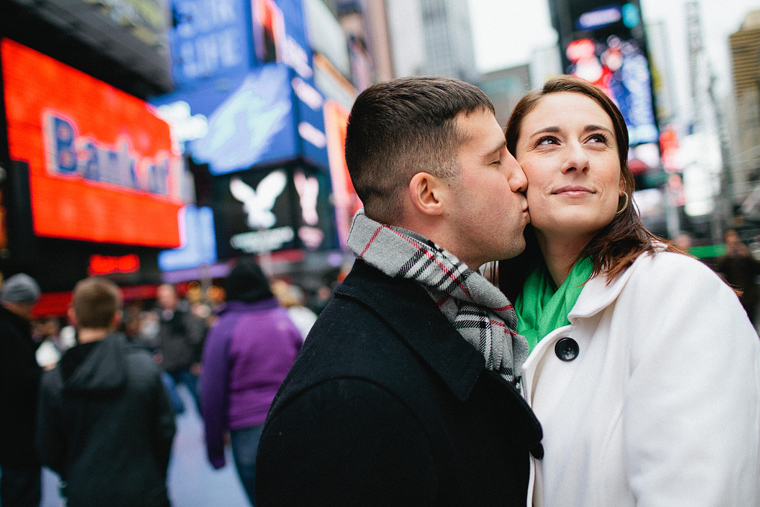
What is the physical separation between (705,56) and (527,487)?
1420 cm

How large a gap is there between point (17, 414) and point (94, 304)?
5.54ft

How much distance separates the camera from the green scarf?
174cm

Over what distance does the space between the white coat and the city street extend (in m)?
4.51

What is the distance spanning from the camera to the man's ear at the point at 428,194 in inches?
60.8

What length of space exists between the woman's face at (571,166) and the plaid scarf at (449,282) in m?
0.42

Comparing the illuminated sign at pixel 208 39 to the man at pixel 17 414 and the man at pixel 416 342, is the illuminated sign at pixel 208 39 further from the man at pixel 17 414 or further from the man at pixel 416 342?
the man at pixel 416 342

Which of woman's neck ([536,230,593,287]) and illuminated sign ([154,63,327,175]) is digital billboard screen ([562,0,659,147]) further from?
illuminated sign ([154,63,327,175])

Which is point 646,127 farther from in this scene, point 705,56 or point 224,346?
point 224,346

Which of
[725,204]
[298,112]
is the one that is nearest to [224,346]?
[725,204]

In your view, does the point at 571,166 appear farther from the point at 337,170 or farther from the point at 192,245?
the point at 337,170

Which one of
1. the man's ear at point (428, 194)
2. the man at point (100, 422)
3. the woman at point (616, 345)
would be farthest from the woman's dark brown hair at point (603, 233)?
the man at point (100, 422)

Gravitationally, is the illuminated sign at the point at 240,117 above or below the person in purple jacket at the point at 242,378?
above

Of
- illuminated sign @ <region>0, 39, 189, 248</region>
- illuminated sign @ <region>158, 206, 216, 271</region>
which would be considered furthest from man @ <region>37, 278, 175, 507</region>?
illuminated sign @ <region>158, 206, 216, 271</region>

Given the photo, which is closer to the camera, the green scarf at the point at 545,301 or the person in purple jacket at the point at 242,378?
the green scarf at the point at 545,301
